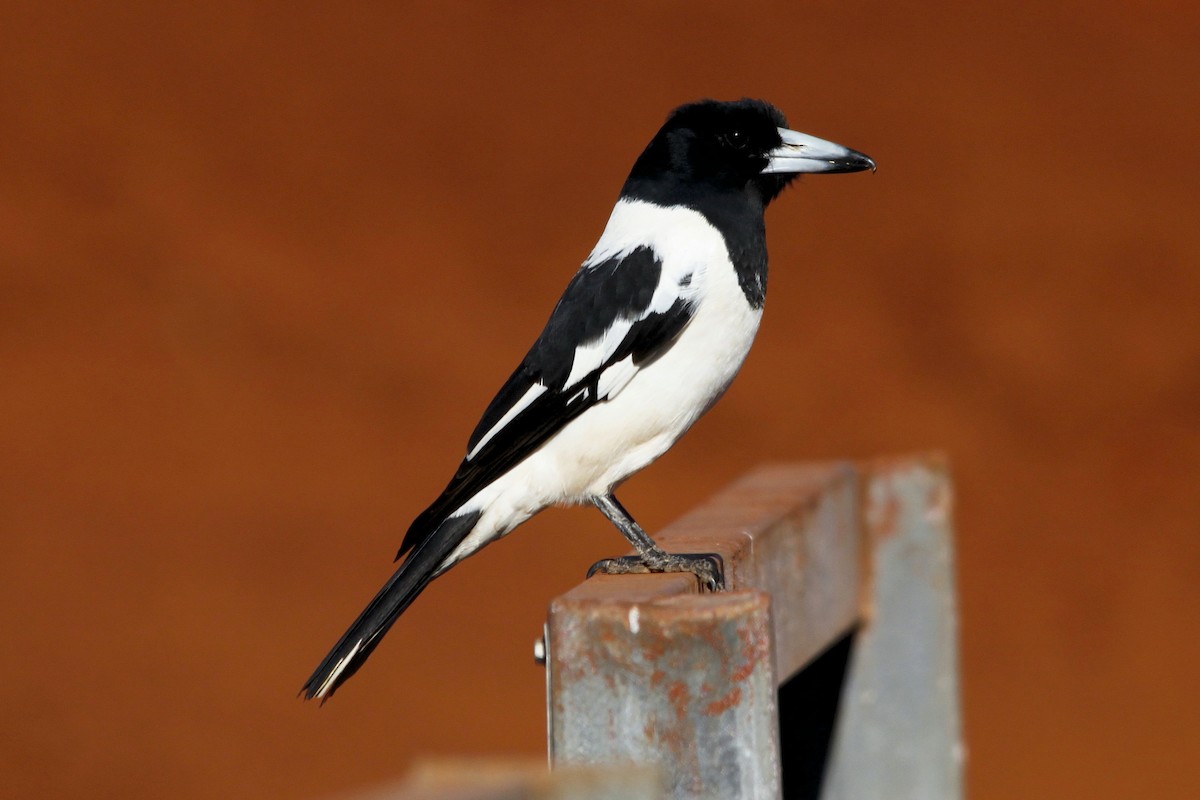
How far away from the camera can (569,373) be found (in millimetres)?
2238

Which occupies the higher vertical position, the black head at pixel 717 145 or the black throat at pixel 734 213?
the black head at pixel 717 145

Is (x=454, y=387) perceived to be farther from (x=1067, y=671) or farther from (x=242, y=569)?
(x=1067, y=671)

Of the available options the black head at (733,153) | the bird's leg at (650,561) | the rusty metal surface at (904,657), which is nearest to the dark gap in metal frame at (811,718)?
the rusty metal surface at (904,657)

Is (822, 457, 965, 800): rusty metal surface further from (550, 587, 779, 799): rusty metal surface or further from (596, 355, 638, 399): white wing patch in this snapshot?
(550, 587, 779, 799): rusty metal surface

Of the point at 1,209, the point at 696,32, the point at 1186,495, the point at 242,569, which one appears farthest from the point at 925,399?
the point at 1,209

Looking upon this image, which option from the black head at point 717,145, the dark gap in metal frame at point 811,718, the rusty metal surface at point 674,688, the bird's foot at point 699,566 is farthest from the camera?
the black head at point 717,145

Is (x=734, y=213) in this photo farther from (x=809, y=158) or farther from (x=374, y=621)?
(x=374, y=621)

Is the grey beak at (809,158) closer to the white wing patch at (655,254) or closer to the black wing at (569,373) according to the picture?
the white wing patch at (655,254)

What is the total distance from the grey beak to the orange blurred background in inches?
86.6

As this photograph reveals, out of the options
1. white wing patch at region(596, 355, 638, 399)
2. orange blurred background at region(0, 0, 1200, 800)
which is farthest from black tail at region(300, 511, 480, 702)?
orange blurred background at region(0, 0, 1200, 800)

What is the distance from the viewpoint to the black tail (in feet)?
6.70

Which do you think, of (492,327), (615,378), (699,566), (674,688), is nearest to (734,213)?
(615,378)

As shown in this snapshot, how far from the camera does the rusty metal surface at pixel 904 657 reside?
219cm

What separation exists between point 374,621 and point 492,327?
2782mm
